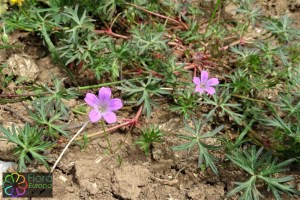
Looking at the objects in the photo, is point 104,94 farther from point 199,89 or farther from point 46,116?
point 199,89

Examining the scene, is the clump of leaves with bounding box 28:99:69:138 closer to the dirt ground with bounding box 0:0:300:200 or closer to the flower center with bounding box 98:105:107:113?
the dirt ground with bounding box 0:0:300:200

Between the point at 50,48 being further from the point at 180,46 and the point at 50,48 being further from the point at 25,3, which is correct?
the point at 180,46

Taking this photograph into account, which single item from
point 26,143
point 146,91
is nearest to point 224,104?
point 146,91

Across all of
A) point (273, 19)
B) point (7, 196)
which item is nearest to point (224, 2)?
point (273, 19)

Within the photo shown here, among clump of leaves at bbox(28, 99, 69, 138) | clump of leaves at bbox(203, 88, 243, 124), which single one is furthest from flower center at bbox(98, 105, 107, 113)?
clump of leaves at bbox(203, 88, 243, 124)

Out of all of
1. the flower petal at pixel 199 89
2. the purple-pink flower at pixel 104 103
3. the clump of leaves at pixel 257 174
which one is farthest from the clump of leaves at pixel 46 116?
the clump of leaves at pixel 257 174

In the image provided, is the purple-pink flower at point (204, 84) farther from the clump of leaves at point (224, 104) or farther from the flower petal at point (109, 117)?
the flower petal at point (109, 117)

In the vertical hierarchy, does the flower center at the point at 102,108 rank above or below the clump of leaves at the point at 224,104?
above
